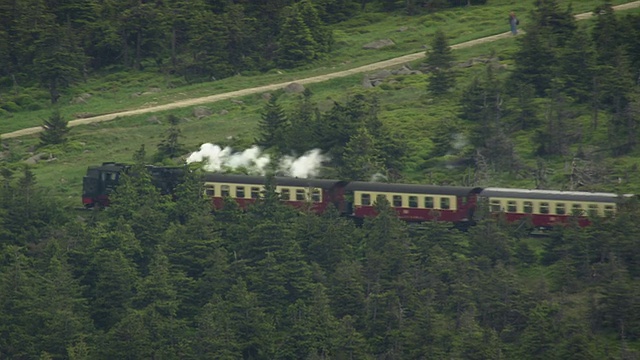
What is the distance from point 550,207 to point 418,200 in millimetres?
7242

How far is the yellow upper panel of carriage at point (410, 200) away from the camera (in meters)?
85.7

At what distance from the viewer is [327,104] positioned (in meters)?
112

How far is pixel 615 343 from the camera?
7406 cm

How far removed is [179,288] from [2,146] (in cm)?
3230

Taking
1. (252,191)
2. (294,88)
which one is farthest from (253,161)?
(294,88)

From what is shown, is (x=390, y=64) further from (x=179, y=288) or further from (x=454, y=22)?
(x=179, y=288)

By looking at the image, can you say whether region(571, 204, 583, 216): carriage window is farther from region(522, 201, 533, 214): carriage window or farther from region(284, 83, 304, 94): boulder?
region(284, 83, 304, 94): boulder

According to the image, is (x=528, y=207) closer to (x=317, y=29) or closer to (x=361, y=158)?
(x=361, y=158)

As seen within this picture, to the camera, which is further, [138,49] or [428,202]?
[138,49]

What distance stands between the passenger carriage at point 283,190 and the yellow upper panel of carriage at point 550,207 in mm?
9115

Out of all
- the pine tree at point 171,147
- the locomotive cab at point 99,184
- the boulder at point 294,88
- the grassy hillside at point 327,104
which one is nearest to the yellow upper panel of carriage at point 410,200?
the grassy hillside at point 327,104

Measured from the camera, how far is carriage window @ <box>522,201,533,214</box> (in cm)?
8438

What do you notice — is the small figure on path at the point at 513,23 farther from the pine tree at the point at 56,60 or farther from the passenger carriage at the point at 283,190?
the passenger carriage at the point at 283,190

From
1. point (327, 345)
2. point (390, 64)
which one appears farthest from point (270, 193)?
point (390, 64)
